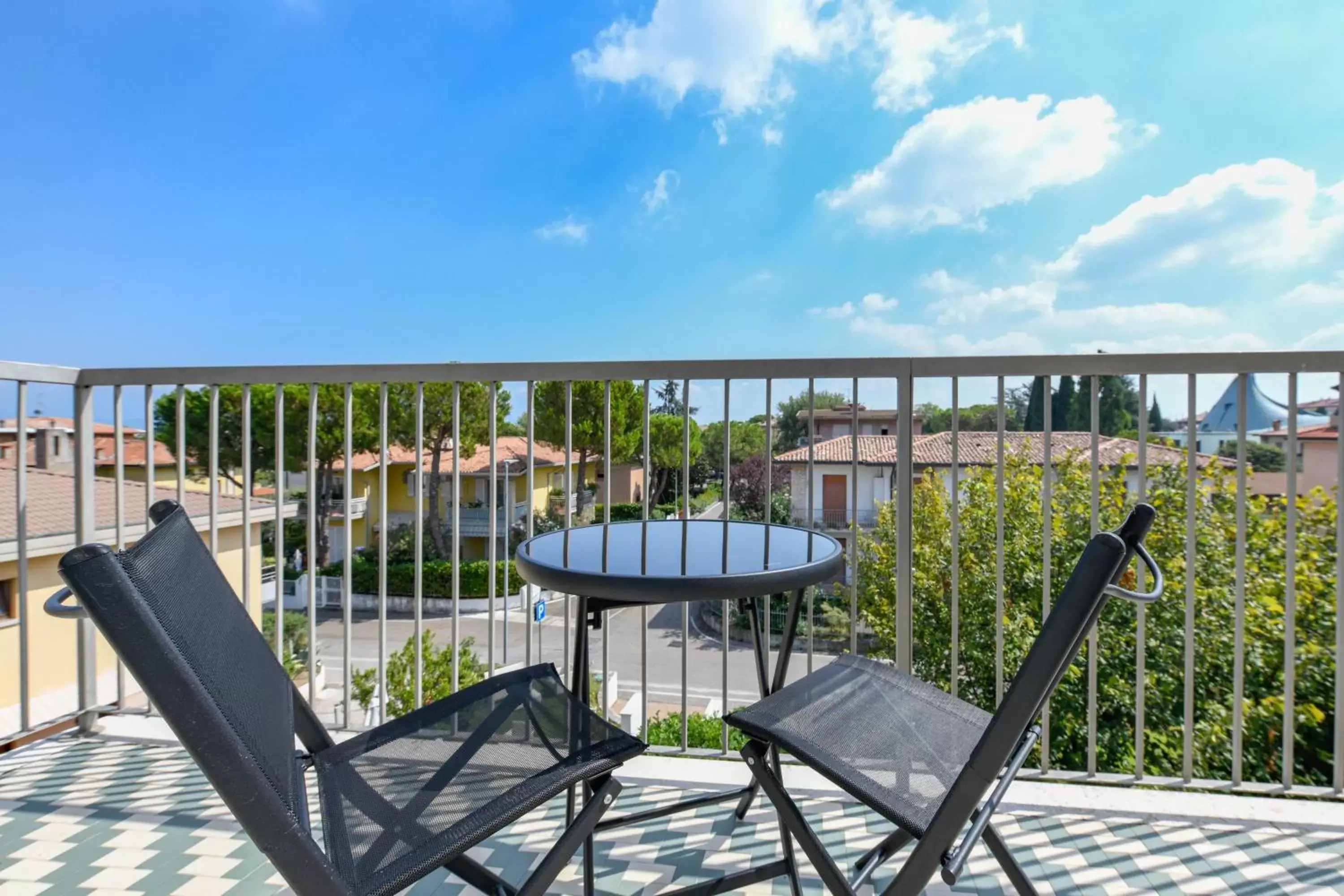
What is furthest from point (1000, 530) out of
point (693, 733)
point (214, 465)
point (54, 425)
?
point (693, 733)

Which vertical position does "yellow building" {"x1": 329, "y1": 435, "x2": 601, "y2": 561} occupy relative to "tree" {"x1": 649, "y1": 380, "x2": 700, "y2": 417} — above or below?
below

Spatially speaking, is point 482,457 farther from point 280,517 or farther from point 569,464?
point 569,464

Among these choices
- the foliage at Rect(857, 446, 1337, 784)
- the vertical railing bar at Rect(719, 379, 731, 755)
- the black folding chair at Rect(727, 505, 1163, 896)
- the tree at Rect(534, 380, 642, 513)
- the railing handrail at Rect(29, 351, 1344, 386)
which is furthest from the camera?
the foliage at Rect(857, 446, 1337, 784)

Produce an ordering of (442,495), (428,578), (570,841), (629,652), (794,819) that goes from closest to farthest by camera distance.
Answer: (570,841) → (794,819) → (442,495) → (428,578) → (629,652)

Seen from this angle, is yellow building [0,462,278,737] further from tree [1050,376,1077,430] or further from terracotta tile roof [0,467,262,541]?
tree [1050,376,1077,430]

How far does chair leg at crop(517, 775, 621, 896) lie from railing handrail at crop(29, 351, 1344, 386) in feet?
3.97

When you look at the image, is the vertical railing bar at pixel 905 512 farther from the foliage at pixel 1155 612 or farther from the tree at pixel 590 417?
the foliage at pixel 1155 612

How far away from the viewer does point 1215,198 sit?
27125 millimetres

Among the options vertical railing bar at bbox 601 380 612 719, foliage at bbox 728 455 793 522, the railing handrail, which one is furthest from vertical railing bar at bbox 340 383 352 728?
foliage at bbox 728 455 793 522

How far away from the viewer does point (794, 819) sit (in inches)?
45.5

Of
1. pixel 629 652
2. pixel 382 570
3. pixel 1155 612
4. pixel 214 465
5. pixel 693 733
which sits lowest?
pixel 629 652

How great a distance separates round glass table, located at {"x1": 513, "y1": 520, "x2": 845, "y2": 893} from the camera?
1286 millimetres

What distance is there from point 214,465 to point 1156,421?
322 cm

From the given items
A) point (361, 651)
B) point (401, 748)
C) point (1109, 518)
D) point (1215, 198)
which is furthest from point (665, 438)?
point (1215, 198)
